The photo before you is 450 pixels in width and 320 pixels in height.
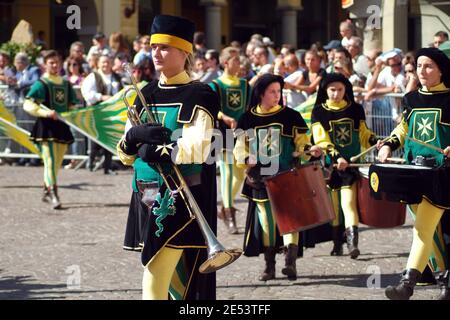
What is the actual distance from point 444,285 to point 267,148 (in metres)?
1.87

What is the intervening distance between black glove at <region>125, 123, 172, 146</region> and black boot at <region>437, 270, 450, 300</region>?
282 cm

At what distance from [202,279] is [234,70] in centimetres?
567

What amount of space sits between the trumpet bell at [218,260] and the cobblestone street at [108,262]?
6.61ft

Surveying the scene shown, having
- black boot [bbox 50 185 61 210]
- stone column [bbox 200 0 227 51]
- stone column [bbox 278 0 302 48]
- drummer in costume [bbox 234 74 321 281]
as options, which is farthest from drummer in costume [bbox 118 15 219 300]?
stone column [bbox 278 0 302 48]

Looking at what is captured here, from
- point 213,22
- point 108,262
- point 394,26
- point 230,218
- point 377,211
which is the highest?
point 213,22

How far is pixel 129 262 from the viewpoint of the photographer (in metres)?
9.48

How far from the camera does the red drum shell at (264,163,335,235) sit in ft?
28.5

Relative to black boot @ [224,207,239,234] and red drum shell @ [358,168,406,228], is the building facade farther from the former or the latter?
red drum shell @ [358,168,406,228]

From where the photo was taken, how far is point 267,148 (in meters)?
9.12

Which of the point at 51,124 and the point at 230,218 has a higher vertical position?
the point at 51,124

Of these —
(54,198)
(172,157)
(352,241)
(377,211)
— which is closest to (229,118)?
(377,211)

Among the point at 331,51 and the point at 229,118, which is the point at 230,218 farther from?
the point at 331,51
